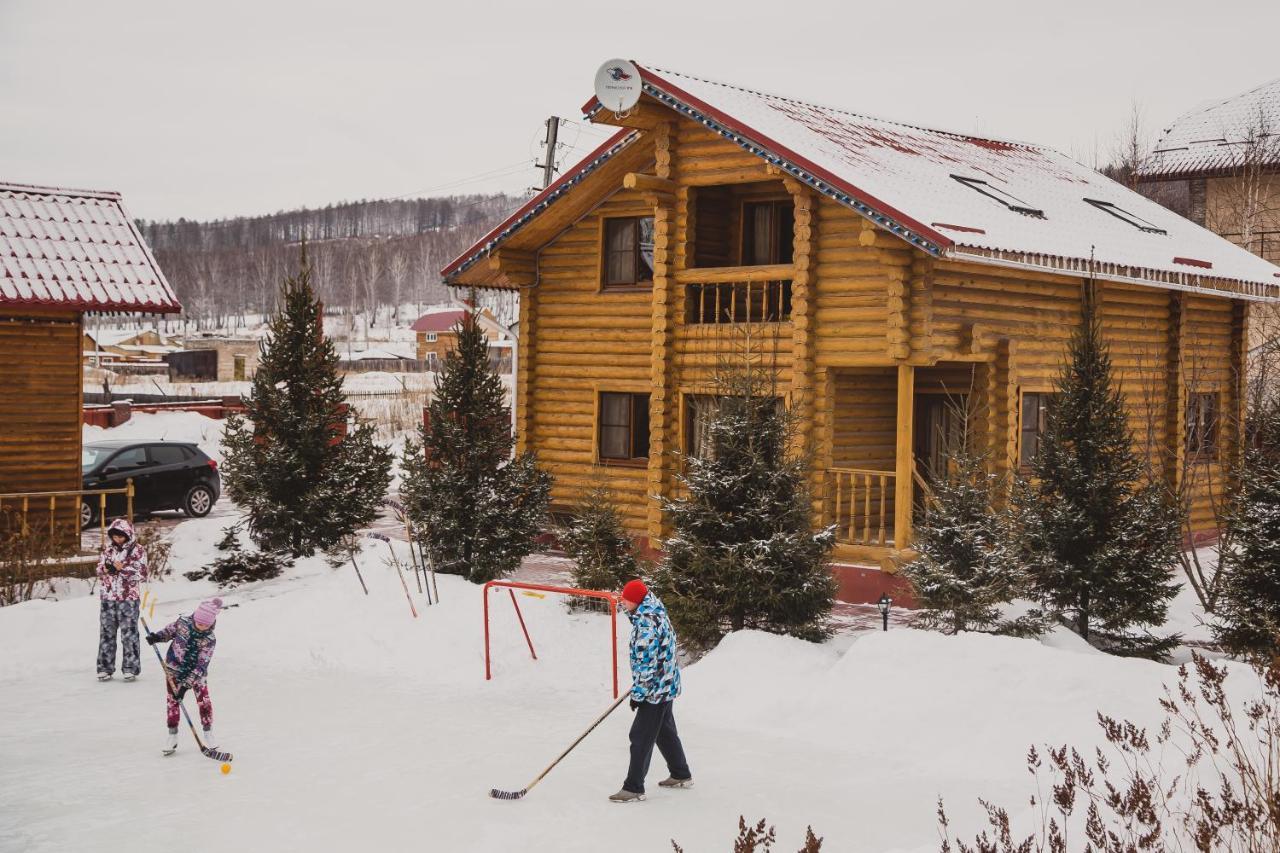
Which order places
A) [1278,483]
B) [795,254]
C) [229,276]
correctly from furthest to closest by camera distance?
[229,276], [795,254], [1278,483]

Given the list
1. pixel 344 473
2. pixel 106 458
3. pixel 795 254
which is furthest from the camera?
pixel 106 458

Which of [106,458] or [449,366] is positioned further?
[106,458]

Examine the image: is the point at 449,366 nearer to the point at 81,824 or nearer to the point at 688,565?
the point at 688,565

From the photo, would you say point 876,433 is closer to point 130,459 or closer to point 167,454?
point 167,454

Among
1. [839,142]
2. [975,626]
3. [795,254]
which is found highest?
[839,142]

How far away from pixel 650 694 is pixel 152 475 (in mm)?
17613

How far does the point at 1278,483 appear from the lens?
514 inches

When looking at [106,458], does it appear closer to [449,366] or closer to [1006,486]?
[449,366]

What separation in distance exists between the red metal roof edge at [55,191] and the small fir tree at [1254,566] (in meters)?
17.4

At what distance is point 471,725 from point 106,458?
582 inches

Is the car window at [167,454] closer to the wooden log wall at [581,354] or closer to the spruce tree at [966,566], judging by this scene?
the wooden log wall at [581,354]

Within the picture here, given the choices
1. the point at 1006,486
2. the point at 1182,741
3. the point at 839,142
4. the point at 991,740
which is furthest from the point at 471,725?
the point at 839,142

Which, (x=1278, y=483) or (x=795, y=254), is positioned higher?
(x=795, y=254)

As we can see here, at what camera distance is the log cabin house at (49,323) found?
711 inches
